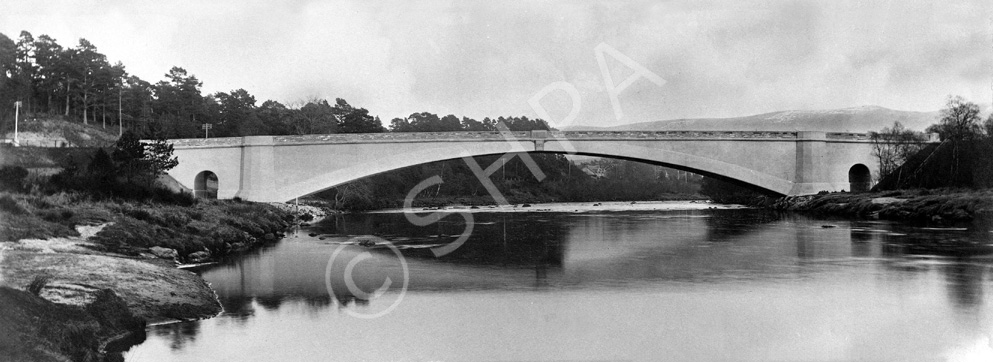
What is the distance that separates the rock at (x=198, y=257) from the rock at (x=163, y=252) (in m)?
0.40

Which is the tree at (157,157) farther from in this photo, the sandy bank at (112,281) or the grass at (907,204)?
the grass at (907,204)

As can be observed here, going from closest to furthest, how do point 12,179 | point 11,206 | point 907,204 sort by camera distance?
point 11,206
point 12,179
point 907,204

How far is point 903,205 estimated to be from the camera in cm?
3588

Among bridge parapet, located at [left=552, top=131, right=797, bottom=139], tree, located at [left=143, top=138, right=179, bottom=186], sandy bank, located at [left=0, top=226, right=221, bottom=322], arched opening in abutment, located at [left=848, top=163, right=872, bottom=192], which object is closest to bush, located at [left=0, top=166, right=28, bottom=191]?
sandy bank, located at [left=0, top=226, right=221, bottom=322]

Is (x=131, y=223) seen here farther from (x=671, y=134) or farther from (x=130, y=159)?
(x=671, y=134)

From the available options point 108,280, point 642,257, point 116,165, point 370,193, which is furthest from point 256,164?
point 108,280

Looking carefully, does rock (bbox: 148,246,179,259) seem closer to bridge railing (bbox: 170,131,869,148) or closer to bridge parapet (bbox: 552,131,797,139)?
bridge railing (bbox: 170,131,869,148)

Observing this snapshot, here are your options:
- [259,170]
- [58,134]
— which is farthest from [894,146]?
[58,134]

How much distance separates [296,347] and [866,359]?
24.3 feet

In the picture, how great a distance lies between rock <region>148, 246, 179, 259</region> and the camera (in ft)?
57.9

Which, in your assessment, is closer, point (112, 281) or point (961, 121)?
point (112, 281)

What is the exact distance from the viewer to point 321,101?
78062 mm

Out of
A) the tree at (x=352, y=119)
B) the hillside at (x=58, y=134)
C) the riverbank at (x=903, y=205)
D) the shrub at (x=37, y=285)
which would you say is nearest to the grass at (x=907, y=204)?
the riverbank at (x=903, y=205)

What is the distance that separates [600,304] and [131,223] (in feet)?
40.1
